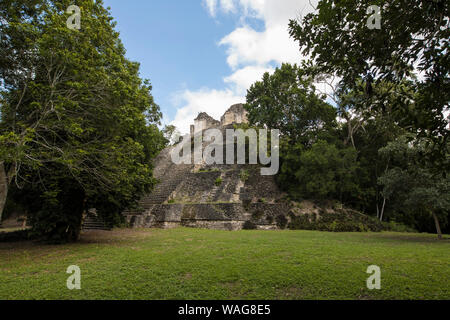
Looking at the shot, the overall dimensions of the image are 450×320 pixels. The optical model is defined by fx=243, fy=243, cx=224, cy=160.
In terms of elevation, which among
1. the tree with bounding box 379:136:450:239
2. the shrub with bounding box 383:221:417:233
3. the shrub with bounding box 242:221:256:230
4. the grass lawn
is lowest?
the shrub with bounding box 383:221:417:233

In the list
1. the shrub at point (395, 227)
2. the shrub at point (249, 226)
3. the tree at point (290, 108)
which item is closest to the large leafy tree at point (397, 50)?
the shrub at point (249, 226)

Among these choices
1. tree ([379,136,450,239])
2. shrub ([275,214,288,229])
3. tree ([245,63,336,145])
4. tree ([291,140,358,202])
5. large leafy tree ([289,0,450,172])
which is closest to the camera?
large leafy tree ([289,0,450,172])

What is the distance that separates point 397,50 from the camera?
3389mm

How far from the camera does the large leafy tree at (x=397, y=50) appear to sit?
307 cm

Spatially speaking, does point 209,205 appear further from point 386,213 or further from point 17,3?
point 386,213

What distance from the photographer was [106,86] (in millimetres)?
6152

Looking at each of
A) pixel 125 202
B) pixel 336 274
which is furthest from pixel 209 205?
pixel 336 274

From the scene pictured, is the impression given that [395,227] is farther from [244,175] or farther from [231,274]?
[231,274]

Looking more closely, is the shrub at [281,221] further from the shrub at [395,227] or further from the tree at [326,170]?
the shrub at [395,227]

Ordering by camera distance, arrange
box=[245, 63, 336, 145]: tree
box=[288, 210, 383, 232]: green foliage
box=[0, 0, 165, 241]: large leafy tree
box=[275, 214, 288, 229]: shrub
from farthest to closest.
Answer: box=[245, 63, 336, 145]: tree → box=[275, 214, 288, 229]: shrub → box=[288, 210, 383, 232]: green foliage → box=[0, 0, 165, 241]: large leafy tree

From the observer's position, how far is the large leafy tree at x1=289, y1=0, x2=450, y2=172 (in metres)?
3.07

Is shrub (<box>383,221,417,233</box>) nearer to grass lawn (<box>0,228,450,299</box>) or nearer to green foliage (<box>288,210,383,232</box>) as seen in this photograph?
green foliage (<box>288,210,383,232</box>)

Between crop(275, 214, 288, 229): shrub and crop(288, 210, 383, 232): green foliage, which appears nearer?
crop(288, 210, 383, 232): green foliage

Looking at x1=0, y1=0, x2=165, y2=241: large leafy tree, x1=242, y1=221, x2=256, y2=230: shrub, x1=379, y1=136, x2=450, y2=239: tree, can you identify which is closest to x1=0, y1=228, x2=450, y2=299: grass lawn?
x1=0, y1=0, x2=165, y2=241: large leafy tree
